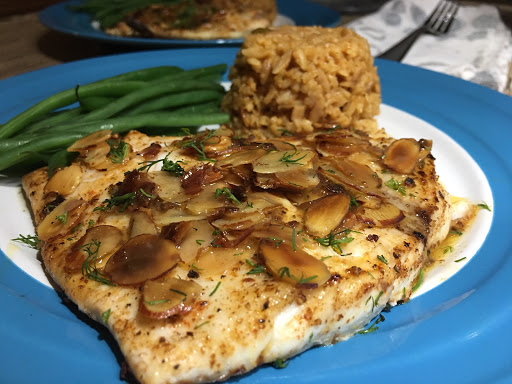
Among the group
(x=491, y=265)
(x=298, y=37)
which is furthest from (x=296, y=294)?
(x=298, y=37)

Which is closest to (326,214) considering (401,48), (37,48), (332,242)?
(332,242)

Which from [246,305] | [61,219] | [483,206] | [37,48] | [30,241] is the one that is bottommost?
[37,48]

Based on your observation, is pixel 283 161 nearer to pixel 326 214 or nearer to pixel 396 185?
pixel 326 214

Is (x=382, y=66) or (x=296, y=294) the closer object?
(x=296, y=294)

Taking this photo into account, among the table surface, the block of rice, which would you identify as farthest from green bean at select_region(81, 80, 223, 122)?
the table surface

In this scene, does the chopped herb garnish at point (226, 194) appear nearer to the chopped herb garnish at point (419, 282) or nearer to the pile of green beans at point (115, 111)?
the chopped herb garnish at point (419, 282)

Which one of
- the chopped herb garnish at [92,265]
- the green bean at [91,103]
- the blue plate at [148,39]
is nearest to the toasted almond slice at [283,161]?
the chopped herb garnish at [92,265]

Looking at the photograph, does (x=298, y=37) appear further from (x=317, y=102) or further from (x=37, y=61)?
(x=37, y=61)
